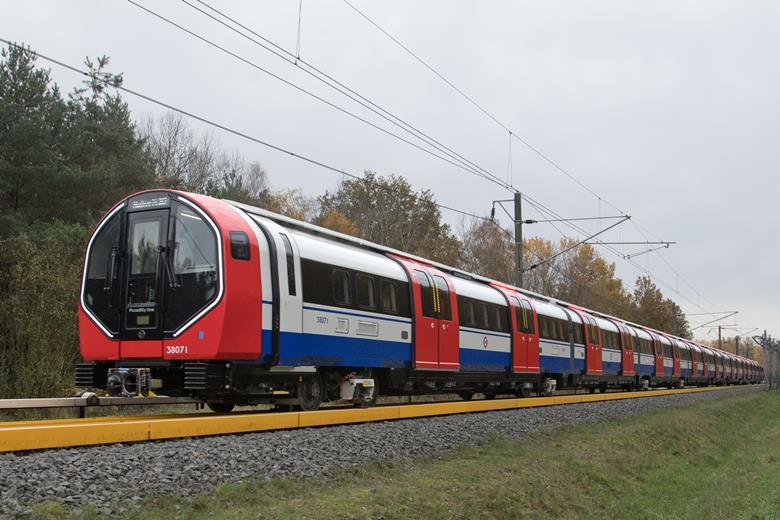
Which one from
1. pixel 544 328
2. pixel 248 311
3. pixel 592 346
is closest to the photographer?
pixel 248 311

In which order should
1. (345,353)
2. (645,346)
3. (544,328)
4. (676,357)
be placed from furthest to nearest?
(676,357) → (645,346) → (544,328) → (345,353)

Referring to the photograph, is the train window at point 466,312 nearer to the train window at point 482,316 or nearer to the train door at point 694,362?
the train window at point 482,316

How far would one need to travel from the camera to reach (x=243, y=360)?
34.9ft

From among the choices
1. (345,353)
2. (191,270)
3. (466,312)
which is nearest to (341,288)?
(345,353)

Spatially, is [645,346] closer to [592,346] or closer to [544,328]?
[592,346]

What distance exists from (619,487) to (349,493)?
640cm

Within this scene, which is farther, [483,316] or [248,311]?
[483,316]

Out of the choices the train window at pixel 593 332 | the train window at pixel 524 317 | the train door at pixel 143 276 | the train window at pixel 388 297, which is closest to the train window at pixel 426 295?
the train window at pixel 388 297

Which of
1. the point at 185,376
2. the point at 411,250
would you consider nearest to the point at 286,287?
the point at 185,376

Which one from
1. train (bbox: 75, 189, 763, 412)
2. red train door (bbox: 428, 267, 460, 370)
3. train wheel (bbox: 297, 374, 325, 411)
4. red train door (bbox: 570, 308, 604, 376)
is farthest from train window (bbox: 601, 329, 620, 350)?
train wheel (bbox: 297, 374, 325, 411)

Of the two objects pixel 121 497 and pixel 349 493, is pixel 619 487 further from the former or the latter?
pixel 121 497

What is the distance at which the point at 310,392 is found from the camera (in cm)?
1261

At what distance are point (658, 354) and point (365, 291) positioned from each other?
94.5 ft

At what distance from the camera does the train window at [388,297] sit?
1416 cm
